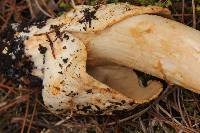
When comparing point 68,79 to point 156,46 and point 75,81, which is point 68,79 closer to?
point 75,81

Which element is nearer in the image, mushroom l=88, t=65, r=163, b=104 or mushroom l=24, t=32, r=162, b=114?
mushroom l=24, t=32, r=162, b=114

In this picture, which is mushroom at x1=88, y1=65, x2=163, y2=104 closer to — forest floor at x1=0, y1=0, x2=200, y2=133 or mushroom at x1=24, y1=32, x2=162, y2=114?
mushroom at x1=24, y1=32, x2=162, y2=114

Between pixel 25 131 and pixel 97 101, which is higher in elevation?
pixel 97 101

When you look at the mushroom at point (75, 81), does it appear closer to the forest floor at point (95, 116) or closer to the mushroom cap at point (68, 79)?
the mushroom cap at point (68, 79)

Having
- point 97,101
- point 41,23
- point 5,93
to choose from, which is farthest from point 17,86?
point 97,101

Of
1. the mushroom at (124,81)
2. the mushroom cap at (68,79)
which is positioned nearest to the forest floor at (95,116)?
the mushroom at (124,81)

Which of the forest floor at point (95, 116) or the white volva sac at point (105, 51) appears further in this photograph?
the forest floor at point (95, 116)

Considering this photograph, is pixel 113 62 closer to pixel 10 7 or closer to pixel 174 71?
pixel 174 71

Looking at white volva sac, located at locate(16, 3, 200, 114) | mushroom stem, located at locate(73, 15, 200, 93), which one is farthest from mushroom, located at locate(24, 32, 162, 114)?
mushroom stem, located at locate(73, 15, 200, 93)
